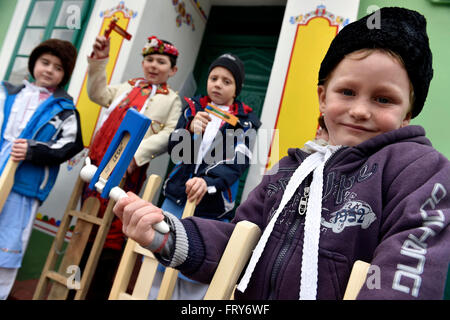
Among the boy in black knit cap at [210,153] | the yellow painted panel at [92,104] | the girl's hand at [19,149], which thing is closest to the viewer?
the boy in black knit cap at [210,153]

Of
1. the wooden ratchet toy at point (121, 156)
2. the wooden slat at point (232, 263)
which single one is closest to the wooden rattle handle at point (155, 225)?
the wooden ratchet toy at point (121, 156)

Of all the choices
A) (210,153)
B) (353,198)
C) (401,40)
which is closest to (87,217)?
(210,153)

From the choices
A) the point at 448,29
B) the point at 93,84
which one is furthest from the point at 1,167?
the point at 448,29

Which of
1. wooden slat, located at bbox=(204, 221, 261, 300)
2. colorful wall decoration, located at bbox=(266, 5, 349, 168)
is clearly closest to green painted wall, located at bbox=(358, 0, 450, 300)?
colorful wall decoration, located at bbox=(266, 5, 349, 168)

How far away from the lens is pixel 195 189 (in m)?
1.07

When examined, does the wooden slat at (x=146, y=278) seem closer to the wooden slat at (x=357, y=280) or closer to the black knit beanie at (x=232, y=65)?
the wooden slat at (x=357, y=280)

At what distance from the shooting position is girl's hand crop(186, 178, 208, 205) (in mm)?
1053

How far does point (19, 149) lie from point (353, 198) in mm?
1442

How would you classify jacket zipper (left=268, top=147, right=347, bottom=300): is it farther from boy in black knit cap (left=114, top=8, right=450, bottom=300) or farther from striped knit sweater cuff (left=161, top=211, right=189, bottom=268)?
striped knit sweater cuff (left=161, top=211, right=189, bottom=268)

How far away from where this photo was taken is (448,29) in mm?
1505

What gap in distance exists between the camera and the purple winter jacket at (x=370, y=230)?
36 centimetres

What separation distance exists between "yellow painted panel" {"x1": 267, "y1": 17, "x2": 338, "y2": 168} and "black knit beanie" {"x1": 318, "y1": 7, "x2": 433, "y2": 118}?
0.97 meters

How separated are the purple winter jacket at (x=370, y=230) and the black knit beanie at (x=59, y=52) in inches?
59.9

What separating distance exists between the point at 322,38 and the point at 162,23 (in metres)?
1.12
